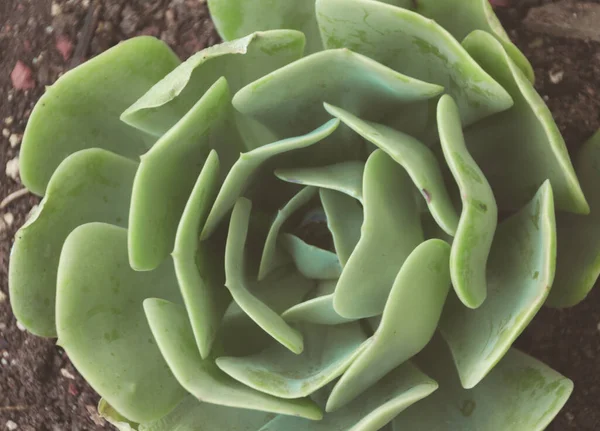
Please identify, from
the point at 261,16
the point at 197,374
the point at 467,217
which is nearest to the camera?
the point at 467,217

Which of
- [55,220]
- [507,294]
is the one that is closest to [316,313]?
[507,294]

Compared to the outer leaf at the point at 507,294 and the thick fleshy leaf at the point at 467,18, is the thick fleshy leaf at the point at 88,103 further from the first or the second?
the outer leaf at the point at 507,294

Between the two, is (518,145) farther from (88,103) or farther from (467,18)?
(88,103)

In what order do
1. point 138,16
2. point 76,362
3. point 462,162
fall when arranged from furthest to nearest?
point 138,16, point 76,362, point 462,162

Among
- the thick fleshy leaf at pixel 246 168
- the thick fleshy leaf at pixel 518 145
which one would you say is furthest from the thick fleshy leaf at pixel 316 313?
the thick fleshy leaf at pixel 518 145

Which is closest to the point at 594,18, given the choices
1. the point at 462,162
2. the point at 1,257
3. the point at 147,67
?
the point at 462,162

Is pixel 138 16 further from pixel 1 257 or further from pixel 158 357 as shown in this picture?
pixel 158 357
